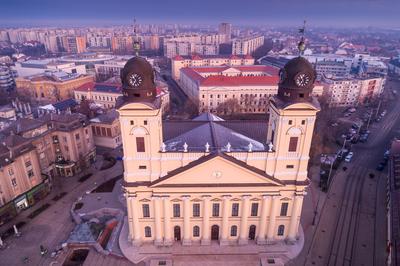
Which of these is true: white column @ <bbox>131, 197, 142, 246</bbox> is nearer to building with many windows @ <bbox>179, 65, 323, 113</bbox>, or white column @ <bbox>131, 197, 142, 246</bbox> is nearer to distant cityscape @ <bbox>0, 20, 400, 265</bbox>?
distant cityscape @ <bbox>0, 20, 400, 265</bbox>

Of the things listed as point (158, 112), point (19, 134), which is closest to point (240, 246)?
point (158, 112)

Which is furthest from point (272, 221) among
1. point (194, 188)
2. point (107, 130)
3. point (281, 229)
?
point (107, 130)

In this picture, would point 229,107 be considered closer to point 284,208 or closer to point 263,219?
point 284,208

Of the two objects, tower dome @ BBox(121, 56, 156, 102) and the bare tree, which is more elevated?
tower dome @ BBox(121, 56, 156, 102)

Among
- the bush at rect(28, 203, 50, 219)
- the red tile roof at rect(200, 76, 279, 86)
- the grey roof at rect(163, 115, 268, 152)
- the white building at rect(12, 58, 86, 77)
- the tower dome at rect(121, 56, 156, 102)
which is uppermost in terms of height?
the tower dome at rect(121, 56, 156, 102)

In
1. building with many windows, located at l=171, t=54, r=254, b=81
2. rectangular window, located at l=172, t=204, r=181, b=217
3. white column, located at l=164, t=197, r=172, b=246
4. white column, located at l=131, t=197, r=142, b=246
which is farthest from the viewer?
building with many windows, located at l=171, t=54, r=254, b=81

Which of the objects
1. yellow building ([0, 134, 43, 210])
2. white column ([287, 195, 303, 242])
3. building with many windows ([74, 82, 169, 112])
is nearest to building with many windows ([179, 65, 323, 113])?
building with many windows ([74, 82, 169, 112])

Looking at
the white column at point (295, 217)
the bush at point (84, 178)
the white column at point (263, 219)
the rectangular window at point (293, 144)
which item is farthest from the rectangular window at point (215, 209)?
the bush at point (84, 178)

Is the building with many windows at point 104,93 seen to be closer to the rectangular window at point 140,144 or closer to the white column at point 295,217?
the rectangular window at point 140,144
